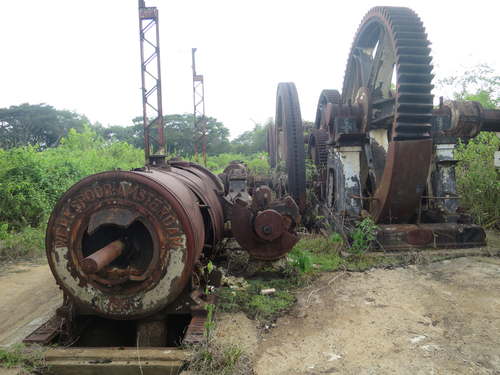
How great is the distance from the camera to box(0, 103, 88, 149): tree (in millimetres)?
30406

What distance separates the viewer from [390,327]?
2.85 meters

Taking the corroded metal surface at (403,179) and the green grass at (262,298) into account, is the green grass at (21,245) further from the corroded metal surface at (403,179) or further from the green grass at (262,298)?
the corroded metal surface at (403,179)

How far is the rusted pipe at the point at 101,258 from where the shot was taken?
2160 millimetres

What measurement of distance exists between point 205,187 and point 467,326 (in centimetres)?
255

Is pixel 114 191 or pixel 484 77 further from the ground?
pixel 484 77

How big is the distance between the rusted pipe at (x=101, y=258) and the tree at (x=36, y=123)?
3110 cm

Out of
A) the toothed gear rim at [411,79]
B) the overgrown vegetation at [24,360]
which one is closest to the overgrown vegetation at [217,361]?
the overgrown vegetation at [24,360]

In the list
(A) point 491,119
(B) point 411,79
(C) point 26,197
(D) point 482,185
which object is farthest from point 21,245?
(A) point 491,119

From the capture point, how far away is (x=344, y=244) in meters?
4.97

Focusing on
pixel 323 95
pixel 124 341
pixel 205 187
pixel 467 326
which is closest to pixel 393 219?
pixel 467 326

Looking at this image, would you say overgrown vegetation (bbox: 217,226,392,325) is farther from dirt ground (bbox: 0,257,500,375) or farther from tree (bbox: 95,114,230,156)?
tree (bbox: 95,114,230,156)

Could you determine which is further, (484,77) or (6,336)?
(484,77)

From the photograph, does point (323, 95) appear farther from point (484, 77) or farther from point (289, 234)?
point (484, 77)

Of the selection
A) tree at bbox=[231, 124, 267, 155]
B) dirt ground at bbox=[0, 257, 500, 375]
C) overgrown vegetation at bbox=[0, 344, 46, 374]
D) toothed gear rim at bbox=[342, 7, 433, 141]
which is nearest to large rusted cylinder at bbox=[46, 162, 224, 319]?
overgrown vegetation at bbox=[0, 344, 46, 374]
